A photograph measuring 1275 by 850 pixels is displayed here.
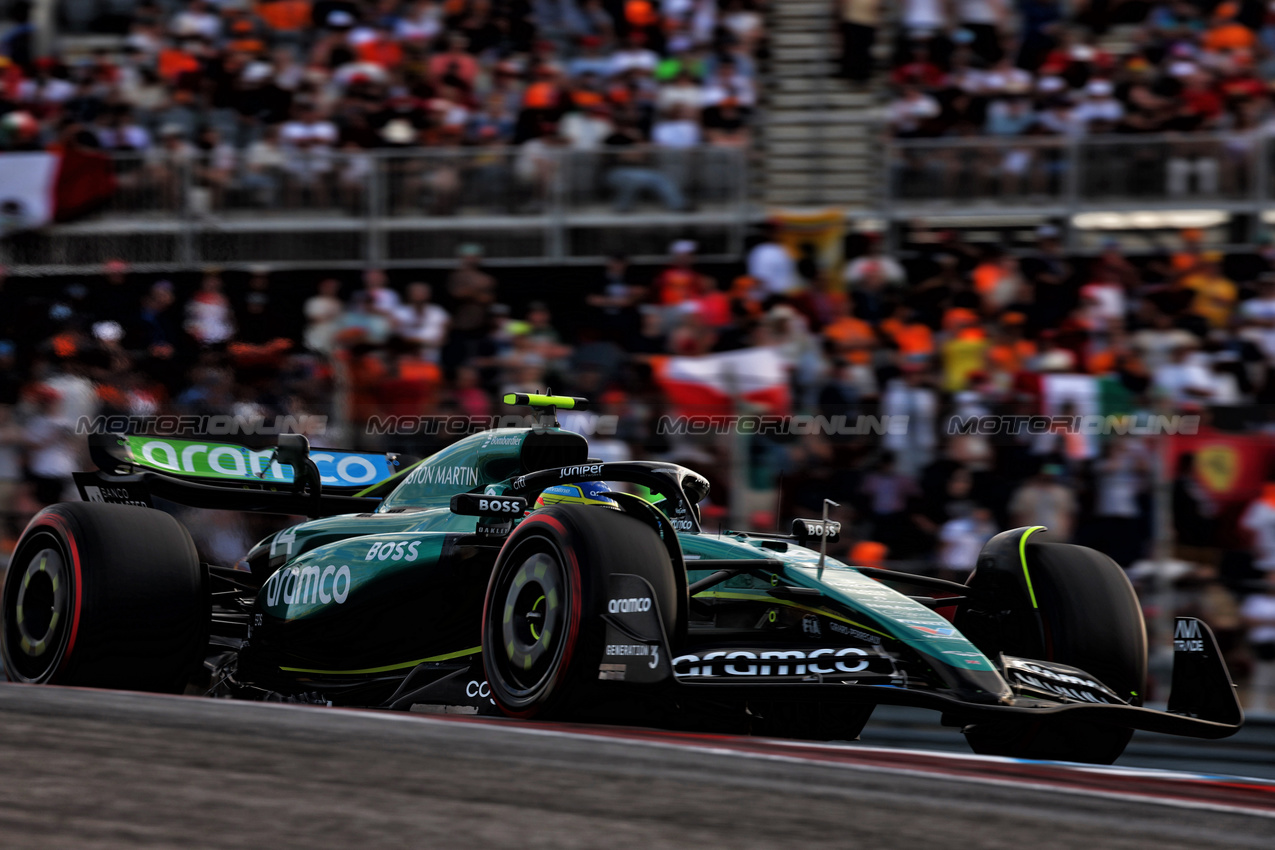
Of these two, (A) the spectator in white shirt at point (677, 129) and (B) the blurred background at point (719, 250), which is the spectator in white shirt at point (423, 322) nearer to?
(B) the blurred background at point (719, 250)

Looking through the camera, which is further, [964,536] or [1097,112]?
[1097,112]

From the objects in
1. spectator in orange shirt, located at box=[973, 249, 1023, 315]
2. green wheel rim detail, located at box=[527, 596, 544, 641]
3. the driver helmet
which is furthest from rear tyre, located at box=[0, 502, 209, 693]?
spectator in orange shirt, located at box=[973, 249, 1023, 315]

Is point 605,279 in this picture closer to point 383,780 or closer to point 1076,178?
point 1076,178

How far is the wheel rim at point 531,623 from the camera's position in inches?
208

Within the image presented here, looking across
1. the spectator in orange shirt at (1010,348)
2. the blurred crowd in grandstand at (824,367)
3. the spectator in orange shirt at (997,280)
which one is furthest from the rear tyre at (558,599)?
the spectator in orange shirt at (997,280)

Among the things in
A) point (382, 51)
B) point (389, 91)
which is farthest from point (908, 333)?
point (382, 51)

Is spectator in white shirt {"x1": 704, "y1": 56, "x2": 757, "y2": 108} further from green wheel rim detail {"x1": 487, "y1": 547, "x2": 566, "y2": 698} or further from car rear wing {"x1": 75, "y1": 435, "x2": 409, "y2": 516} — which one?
green wheel rim detail {"x1": 487, "y1": 547, "x2": 566, "y2": 698}

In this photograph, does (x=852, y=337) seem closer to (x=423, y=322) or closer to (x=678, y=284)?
(x=678, y=284)

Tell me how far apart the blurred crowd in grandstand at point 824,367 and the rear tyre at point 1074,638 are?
1991 mm

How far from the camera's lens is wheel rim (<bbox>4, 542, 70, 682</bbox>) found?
255 inches

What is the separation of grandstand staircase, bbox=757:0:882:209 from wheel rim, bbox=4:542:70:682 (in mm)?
7925

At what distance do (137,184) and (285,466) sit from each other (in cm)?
662

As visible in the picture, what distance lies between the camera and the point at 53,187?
45.1 feet

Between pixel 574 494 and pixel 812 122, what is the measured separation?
842cm
